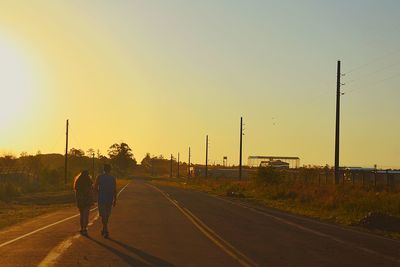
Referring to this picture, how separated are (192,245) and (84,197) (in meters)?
4.04

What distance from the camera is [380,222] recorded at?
2694 cm

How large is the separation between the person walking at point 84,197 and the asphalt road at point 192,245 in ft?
1.39

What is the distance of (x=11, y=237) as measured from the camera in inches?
720

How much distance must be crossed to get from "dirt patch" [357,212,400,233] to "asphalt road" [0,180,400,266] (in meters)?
3.27

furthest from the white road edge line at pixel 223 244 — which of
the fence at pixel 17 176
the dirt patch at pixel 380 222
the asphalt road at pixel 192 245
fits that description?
the fence at pixel 17 176

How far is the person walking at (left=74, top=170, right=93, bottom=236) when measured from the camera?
18.9 m

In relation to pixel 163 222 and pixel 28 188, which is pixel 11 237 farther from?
pixel 28 188

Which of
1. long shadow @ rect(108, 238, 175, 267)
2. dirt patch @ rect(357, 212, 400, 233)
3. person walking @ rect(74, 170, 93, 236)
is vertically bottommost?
dirt patch @ rect(357, 212, 400, 233)

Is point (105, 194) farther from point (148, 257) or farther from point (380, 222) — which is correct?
point (380, 222)

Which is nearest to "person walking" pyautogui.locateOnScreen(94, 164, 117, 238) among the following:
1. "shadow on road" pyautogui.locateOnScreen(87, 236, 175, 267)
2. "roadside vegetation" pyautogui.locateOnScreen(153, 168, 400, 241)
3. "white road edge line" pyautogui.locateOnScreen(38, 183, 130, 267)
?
"white road edge line" pyautogui.locateOnScreen(38, 183, 130, 267)

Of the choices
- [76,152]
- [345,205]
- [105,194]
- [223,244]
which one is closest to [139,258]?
[223,244]

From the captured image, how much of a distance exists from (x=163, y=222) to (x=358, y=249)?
9.13 metres

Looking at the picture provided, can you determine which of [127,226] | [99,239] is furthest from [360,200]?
[99,239]

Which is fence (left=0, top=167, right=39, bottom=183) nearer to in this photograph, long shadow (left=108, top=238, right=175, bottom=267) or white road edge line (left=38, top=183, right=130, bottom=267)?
white road edge line (left=38, top=183, right=130, bottom=267)
